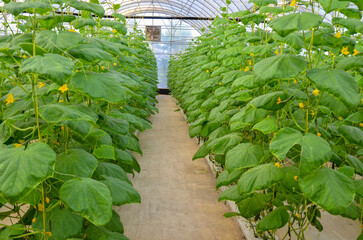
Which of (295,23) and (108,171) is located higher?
(295,23)

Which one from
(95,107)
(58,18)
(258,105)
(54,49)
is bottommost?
(95,107)

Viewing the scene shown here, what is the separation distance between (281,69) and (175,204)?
2.33 m

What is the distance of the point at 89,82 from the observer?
1375 mm

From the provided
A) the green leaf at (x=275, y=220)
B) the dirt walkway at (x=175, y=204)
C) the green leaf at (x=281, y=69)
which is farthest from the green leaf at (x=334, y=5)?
the dirt walkway at (x=175, y=204)

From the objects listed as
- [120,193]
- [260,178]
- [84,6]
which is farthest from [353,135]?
[84,6]

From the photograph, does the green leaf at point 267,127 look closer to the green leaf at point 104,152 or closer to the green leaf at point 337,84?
the green leaf at point 337,84

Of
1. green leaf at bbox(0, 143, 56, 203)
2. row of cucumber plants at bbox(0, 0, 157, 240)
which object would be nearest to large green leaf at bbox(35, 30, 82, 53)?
row of cucumber plants at bbox(0, 0, 157, 240)

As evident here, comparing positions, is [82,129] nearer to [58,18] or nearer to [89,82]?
[89,82]

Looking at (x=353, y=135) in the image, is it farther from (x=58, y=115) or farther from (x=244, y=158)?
(x=58, y=115)

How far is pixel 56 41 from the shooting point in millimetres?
1358

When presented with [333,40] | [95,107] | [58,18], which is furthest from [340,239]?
[58,18]

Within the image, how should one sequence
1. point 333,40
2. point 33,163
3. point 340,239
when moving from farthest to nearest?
point 340,239
point 333,40
point 33,163

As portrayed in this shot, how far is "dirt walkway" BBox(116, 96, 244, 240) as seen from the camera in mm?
2936

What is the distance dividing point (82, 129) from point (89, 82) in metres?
0.21
